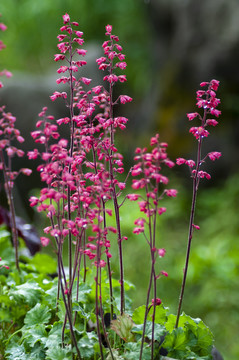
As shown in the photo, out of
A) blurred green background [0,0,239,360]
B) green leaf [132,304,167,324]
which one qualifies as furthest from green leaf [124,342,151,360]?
blurred green background [0,0,239,360]

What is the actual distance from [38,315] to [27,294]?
10 cm

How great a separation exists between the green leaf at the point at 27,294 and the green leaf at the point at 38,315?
7 cm

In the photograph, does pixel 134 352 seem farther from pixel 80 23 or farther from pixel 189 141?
pixel 80 23

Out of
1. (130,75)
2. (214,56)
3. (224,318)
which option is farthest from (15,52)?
(224,318)

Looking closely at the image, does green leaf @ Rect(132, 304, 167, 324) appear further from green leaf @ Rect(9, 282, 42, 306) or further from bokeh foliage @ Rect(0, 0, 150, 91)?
bokeh foliage @ Rect(0, 0, 150, 91)

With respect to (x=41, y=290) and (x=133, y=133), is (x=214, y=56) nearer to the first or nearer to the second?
(x=133, y=133)

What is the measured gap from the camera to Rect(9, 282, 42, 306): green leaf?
1430mm

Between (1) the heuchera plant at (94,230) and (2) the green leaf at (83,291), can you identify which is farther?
(2) the green leaf at (83,291)

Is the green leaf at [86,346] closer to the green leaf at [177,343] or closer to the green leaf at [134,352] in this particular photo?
the green leaf at [134,352]

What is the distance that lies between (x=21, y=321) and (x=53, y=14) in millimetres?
6717

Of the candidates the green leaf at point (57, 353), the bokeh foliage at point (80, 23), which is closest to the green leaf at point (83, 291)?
the green leaf at point (57, 353)

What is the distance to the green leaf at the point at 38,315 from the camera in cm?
134

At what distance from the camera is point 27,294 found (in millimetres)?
1430

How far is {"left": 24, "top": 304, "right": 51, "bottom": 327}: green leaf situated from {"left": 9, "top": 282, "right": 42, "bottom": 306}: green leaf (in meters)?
0.07
